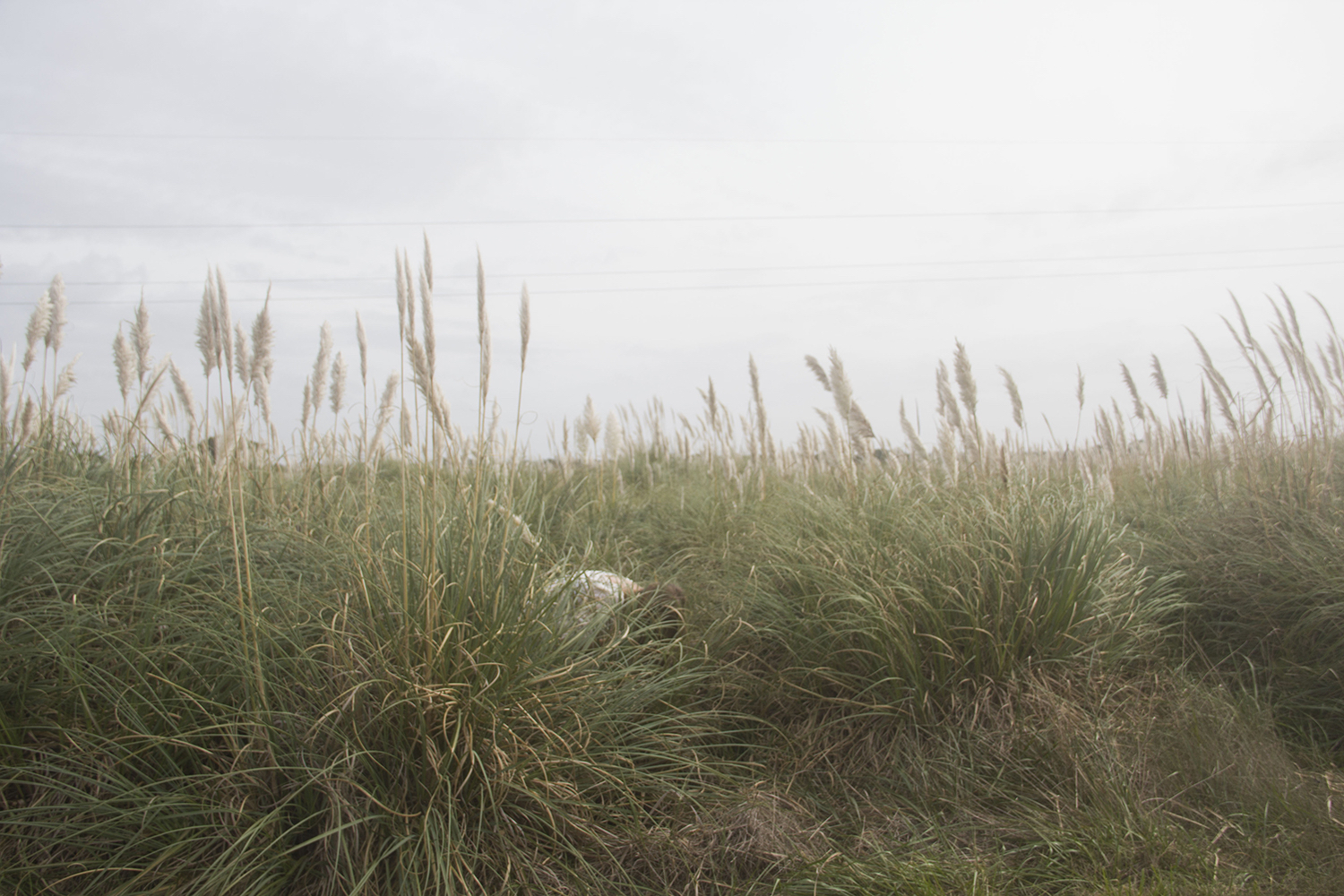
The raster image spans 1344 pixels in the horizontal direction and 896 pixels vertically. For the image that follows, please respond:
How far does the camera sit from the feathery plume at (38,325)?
11.3 ft

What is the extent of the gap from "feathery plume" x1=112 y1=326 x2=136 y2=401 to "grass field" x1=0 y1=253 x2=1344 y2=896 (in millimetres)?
14

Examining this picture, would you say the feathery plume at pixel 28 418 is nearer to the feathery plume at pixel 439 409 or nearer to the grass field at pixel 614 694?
the grass field at pixel 614 694

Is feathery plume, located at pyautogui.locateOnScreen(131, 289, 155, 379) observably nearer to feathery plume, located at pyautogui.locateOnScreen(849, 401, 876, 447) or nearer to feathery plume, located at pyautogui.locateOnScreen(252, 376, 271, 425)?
feathery plume, located at pyautogui.locateOnScreen(252, 376, 271, 425)

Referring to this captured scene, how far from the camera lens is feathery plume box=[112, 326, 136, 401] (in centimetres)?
324

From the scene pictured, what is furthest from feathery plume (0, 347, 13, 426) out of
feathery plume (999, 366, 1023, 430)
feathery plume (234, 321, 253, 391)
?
feathery plume (999, 366, 1023, 430)

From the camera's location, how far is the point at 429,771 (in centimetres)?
175

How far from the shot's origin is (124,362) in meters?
3.27

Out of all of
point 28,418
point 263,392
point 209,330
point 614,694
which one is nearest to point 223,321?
point 209,330

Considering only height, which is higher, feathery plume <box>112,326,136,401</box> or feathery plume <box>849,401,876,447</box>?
feathery plume <box>112,326,136,401</box>

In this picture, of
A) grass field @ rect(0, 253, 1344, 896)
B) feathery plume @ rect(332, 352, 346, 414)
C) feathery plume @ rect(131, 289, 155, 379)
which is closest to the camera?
grass field @ rect(0, 253, 1344, 896)

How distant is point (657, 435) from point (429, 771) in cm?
613

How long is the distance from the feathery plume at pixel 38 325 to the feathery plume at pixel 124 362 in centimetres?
54

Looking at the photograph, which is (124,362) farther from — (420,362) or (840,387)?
(840,387)

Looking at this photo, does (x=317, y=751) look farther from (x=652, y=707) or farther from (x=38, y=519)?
(x=38, y=519)
